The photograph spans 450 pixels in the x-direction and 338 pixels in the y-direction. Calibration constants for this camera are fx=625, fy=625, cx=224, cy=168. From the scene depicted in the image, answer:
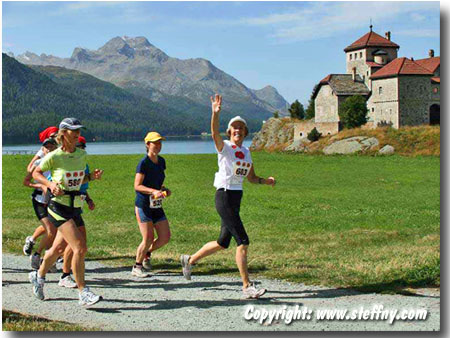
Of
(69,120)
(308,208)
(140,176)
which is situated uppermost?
(69,120)

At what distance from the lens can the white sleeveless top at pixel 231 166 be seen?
8898mm

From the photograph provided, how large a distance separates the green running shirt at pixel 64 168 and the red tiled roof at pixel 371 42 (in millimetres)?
103734

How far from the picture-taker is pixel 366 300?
8.66m

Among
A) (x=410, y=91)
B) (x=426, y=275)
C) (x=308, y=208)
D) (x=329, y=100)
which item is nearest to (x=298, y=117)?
(x=329, y=100)

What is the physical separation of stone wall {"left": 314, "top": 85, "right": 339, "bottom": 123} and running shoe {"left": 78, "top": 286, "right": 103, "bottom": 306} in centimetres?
9405

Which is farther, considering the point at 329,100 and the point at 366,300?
the point at 329,100

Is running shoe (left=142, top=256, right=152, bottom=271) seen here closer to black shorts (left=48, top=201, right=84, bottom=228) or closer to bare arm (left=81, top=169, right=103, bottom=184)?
bare arm (left=81, top=169, right=103, bottom=184)

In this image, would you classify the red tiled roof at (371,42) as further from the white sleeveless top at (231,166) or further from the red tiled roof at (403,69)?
the white sleeveless top at (231,166)

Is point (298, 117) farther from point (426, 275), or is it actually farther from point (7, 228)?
point (426, 275)

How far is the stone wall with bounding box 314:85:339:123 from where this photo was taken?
102 metres

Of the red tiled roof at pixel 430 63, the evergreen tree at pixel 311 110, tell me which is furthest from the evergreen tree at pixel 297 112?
the red tiled roof at pixel 430 63

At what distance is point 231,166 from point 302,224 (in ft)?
40.4

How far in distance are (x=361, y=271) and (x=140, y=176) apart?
13.5 feet

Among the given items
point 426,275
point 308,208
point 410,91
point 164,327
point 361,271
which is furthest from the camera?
point 410,91
